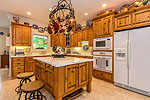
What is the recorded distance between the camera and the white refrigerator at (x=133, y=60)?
2021 mm

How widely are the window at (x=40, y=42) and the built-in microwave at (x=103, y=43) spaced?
3.42 metres

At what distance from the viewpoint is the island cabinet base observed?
1534 millimetres

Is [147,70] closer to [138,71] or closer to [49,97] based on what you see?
[138,71]

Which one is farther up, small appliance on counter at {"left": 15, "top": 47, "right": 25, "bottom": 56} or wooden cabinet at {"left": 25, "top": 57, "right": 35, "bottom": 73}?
small appliance on counter at {"left": 15, "top": 47, "right": 25, "bottom": 56}

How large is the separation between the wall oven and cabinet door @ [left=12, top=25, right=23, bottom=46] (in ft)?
12.6

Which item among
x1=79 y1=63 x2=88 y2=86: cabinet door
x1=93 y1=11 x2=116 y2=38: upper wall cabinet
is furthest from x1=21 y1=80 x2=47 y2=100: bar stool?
x1=93 y1=11 x2=116 y2=38: upper wall cabinet

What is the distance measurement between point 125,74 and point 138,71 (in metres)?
0.38

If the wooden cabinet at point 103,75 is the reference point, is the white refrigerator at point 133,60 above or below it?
above

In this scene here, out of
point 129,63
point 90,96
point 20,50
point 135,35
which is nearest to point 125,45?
point 135,35

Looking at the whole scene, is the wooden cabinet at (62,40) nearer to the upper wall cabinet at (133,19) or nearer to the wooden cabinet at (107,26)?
the wooden cabinet at (107,26)

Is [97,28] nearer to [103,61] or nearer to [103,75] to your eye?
[103,61]

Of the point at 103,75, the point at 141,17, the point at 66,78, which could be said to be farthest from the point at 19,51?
the point at 141,17

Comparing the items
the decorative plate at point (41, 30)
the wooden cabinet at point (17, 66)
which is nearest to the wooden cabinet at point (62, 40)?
the decorative plate at point (41, 30)

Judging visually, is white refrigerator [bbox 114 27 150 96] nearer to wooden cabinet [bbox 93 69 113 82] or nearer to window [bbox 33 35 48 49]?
wooden cabinet [bbox 93 69 113 82]
